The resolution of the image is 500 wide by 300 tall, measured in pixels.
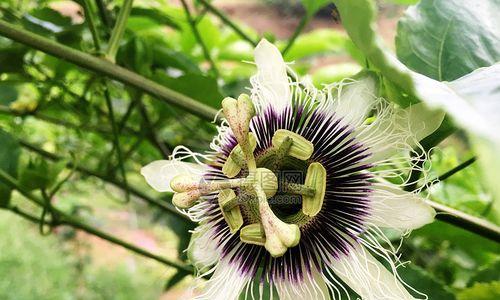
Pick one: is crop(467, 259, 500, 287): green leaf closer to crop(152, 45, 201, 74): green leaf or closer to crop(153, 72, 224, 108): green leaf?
crop(153, 72, 224, 108): green leaf

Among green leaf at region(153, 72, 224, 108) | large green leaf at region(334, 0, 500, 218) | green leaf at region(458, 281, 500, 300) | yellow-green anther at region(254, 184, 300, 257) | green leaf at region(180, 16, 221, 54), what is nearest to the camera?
large green leaf at region(334, 0, 500, 218)

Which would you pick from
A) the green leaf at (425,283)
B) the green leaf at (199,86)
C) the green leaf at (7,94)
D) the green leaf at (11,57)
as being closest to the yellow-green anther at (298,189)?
the green leaf at (425,283)

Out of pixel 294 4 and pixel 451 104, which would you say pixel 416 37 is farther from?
pixel 294 4

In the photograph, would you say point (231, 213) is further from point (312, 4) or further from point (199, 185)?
point (312, 4)

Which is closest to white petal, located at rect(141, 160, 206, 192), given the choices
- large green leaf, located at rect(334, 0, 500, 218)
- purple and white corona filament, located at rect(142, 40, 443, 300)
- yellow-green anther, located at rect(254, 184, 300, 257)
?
purple and white corona filament, located at rect(142, 40, 443, 300)

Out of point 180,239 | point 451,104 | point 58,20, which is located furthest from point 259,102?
point 180,239

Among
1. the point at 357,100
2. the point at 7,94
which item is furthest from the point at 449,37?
the point at 7,94
